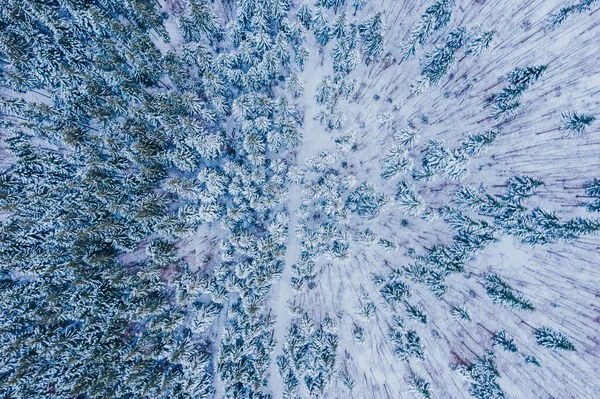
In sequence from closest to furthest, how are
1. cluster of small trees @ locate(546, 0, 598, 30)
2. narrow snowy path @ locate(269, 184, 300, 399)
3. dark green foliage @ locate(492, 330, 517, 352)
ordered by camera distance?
dark green foliage @ locate(492, 330, 517, 352), cluster of small trees @ locate(546, 0, 598, 30), narrow snowy path @ locate(269, 184, 300, 399)

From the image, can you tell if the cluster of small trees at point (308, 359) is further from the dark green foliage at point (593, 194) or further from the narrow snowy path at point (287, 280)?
the dark green foliage at point (593, 194)

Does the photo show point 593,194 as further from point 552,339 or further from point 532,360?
point 532,360

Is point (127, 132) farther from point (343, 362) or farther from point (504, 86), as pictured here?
point (504, 86)

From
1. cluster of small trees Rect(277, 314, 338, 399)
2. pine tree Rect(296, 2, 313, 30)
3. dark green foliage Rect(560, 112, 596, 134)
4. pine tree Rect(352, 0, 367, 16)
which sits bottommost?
cluster of small trees Rect(277, 314, 338, 399)

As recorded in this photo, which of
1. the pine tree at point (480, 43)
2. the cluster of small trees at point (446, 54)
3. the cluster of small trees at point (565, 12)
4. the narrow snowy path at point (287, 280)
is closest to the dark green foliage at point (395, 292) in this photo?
the narrow snowy path at point (287, 280)

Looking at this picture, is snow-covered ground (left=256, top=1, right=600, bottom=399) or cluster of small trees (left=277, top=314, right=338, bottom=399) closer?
cluster of small trees (left=277, top=314, right=338, bottom=399)

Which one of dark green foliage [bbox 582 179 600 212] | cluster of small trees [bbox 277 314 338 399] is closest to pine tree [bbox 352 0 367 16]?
dark green foliage [bbox 582 179 600 212]

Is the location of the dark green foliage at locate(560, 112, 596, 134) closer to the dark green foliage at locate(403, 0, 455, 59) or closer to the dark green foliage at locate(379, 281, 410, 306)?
the dark green foliage at locate(403, 0, 455, 59)

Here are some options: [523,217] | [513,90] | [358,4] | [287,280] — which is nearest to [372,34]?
[358,4]

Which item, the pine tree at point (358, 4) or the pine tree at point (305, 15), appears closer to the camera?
the pine tree at point (305, 15)
